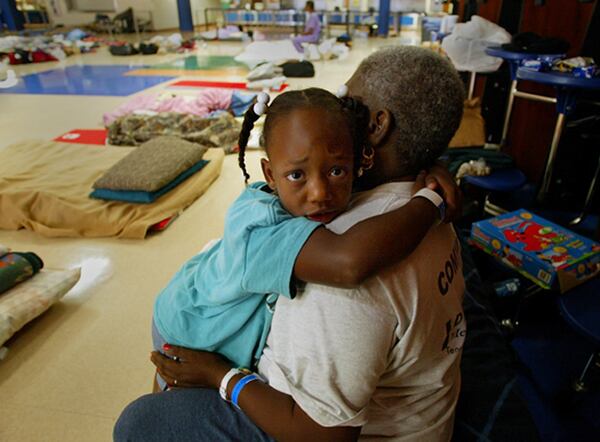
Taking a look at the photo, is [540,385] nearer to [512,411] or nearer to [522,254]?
[522,254]

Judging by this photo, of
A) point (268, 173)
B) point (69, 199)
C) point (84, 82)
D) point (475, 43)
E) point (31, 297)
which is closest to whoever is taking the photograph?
point (268, 173)

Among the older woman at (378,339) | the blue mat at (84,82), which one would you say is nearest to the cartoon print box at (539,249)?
the older woman at (378,339)

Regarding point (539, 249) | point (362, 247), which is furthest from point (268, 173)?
point (539, 249)

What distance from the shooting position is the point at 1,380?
1658mm

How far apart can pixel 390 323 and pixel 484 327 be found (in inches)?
37.2

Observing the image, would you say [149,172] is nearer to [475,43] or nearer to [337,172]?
[337,172]

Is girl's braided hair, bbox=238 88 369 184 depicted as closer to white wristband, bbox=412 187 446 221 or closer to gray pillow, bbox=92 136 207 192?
white wristband, bbox=412 187 446 221

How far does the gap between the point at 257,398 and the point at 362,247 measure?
40 centimetres

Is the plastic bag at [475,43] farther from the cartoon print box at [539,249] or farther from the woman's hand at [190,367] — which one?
the woman's hand at [190,367]

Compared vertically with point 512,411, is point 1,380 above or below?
below

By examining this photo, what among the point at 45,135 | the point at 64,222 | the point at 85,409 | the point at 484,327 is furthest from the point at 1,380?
the point at 45,135

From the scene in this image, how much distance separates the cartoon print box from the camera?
1762 millimetres

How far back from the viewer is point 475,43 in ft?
11.8

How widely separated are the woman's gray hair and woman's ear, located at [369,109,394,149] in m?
0.01
